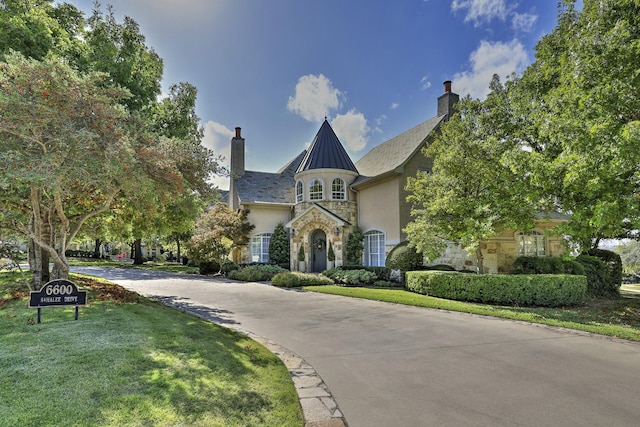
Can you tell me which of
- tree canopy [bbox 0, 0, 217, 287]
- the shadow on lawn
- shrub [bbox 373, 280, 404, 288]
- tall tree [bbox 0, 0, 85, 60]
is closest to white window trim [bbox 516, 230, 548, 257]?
shrub [bbox 373, 280, 404, 288]

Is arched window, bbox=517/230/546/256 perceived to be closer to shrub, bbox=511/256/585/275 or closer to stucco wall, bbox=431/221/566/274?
stucco wall, bbox=431/221/566/274

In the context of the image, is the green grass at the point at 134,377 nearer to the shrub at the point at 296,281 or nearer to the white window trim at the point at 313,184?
the shrub at the point at 296,281

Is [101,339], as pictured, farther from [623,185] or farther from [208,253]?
[208,253]

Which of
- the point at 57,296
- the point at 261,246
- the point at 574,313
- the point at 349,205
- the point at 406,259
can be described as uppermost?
the point at 349,205

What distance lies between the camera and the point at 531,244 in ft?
61.9

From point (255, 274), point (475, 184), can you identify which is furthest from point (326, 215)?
point (475, 184)

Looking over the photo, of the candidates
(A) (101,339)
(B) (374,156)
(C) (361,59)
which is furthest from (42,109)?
(B) (374,156)

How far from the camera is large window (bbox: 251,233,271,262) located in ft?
80.4

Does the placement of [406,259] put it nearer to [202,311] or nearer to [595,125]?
[595,125]

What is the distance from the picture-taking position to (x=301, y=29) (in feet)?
48.4

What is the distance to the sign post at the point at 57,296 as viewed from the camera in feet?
21.2

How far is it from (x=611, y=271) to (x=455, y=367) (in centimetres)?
1446

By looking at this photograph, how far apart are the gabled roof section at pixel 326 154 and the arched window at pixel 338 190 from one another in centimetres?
93

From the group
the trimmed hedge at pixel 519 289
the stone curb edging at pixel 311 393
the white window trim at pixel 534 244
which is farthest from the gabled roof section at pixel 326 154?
the stone curb edging at pixel 311 393
